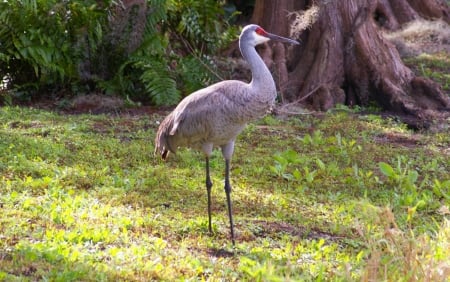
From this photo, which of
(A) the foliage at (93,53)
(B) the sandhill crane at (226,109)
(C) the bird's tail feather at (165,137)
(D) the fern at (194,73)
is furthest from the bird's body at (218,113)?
(D) the fern at (194,73)

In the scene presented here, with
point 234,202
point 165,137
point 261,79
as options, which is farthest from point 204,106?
point 234,202

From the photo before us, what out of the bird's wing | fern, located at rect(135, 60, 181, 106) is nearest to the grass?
fern, located at rect(135, 60, 181, 106)

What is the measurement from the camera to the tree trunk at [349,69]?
11852mm

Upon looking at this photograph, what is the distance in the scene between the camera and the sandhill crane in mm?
6582

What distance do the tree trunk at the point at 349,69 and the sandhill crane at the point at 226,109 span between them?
4941 mm

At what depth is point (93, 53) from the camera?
462 inches

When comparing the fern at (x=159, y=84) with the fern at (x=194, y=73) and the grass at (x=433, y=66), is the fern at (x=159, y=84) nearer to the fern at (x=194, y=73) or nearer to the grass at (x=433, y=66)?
the fern at (x=194, y=73)

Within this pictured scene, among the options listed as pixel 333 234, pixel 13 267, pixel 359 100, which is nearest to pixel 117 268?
pixel 13 267

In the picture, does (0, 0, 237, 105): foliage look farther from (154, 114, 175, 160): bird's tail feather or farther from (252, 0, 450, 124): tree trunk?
(154, 114, 175, 160): bird's tail feather

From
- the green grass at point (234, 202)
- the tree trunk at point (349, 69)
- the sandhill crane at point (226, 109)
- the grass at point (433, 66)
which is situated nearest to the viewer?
the green grass at point (234, 202)

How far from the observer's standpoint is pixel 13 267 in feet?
17.6

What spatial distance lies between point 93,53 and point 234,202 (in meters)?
4.97

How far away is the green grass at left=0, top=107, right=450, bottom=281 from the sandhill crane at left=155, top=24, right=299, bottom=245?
0.58 meters

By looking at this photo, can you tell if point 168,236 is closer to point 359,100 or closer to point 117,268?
point 117,268
